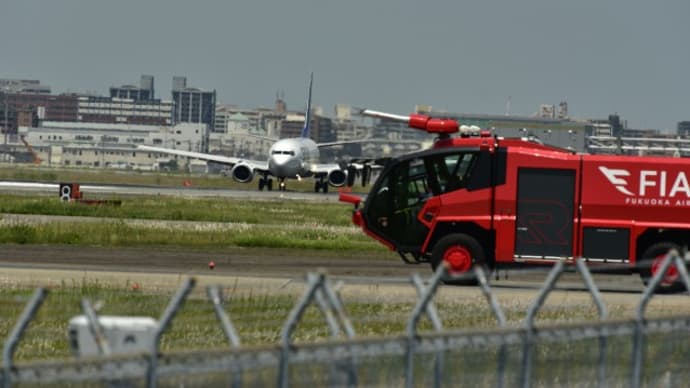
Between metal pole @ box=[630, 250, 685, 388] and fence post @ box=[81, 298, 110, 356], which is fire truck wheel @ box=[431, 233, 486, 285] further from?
fence post @ box=[81, 298, 110, 356]

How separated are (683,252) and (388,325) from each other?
9.96 meters

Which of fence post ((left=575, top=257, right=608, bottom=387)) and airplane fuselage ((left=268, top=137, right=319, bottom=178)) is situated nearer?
fence post ((left=575, top=257, right=608, bottom=387))

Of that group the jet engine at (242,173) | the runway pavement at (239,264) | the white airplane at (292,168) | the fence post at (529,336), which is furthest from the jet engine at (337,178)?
the fence post at (529,336)

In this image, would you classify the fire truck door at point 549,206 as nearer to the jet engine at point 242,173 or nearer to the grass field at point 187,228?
the grass field at point 187,228

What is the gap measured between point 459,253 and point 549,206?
6.33 ft

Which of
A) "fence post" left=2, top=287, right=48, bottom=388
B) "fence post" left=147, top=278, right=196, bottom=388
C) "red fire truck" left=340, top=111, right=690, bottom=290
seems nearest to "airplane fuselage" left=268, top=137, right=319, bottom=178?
"red fire truck" left=340, top=111, right=690, bottom=290

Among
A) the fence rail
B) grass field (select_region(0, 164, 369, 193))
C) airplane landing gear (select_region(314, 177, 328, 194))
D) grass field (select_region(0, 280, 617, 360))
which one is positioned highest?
the fence rail

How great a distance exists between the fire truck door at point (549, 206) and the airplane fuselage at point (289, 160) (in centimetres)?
7322

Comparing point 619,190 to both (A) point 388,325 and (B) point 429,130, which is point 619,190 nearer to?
(B) point 429,130

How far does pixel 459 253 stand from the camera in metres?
29.0

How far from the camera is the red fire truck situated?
28.4 m

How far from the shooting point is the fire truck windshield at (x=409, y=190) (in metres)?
29.4

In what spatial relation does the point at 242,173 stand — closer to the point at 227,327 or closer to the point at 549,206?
the point at 549,206

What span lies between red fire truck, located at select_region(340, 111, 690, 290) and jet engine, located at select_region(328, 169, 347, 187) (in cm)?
7531
